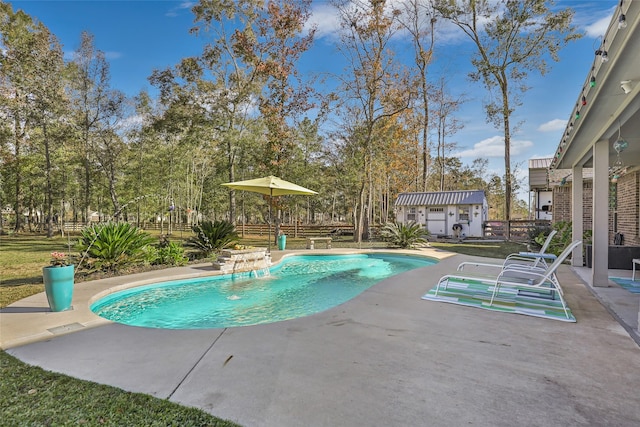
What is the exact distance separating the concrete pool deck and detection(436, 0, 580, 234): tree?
1754 cm

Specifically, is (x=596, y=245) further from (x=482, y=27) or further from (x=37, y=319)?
(x=482, y=27)

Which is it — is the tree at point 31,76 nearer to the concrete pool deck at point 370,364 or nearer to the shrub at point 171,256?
the shrub at point 171,256

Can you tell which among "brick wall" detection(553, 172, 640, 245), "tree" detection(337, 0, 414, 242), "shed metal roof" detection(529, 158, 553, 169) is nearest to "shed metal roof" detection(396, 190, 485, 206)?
"shed metal roof" detection(529, 158, 553, 169)

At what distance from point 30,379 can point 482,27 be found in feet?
80.8

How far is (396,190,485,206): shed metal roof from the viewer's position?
19.4 m

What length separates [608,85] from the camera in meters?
3.87

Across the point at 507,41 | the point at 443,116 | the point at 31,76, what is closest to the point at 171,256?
the point at 31,76

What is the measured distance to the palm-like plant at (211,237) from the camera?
10.2 meters

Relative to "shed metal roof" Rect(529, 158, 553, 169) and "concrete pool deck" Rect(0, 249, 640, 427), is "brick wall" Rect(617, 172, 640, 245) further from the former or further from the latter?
"shed metal roof" Rect(529, 158, 553, 169)

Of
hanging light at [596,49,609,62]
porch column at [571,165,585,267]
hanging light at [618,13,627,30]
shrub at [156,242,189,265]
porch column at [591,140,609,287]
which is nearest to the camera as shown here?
hanging light at [618,13,627,30]

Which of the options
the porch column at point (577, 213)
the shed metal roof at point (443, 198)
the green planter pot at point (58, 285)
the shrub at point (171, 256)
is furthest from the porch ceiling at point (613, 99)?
the shed metal roof at point (443, 198)

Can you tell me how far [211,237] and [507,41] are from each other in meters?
19.7

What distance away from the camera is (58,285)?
174 inches

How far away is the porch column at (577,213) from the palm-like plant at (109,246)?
1039 cm
